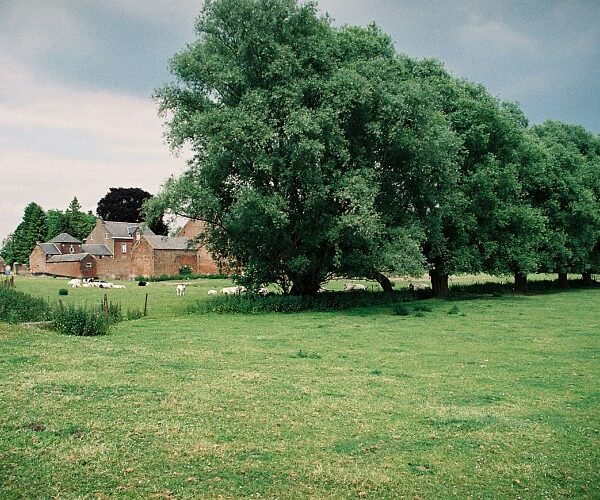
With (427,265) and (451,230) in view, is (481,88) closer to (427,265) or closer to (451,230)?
(451,230)

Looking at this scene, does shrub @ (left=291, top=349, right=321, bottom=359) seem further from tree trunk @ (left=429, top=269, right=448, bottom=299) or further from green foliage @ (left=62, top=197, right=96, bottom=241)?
green foliage @ (left=62, top=197, right=96, bottom=241)

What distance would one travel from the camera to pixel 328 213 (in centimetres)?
3091

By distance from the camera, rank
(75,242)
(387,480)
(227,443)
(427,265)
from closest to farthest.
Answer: (387,480), (227,443), (427,265), (75,242)

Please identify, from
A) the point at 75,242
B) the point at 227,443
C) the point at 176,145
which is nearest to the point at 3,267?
the point at 75,242

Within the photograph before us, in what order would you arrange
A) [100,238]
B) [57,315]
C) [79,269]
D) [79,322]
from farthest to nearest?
[100,238] → [79,269] → [57,315] → [79,322]

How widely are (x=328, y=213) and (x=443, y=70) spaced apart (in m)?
18.6

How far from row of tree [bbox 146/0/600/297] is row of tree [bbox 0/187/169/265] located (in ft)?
307

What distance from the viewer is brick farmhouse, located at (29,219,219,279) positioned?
88562 millimetres

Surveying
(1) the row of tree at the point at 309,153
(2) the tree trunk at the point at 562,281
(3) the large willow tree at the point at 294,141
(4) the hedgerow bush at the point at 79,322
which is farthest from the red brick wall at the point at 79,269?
(4) the hedgerow bush at the point at 79,322

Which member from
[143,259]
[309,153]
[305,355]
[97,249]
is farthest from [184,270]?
[305,355]

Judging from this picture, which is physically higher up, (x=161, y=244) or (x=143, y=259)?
(x=161, y=244)

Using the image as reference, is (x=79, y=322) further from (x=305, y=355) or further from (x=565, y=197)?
(x=565, y=197)

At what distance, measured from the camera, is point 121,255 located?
9881 centimetres

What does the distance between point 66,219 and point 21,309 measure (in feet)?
407
